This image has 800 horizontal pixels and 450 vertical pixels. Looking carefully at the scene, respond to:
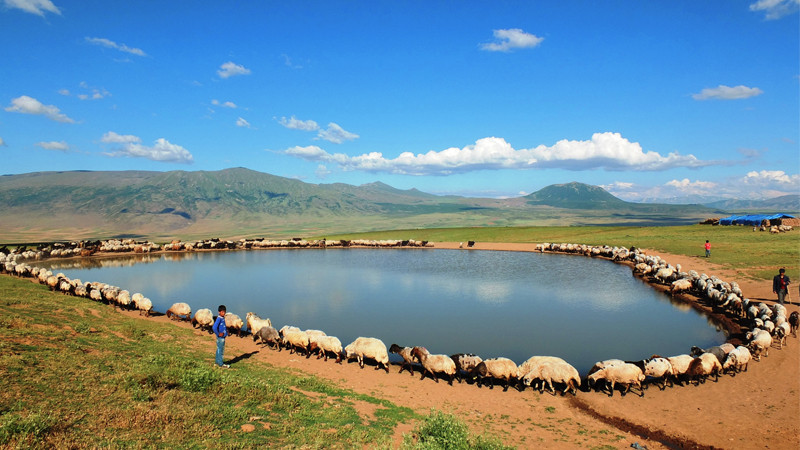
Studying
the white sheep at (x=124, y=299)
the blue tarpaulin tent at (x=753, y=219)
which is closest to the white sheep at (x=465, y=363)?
the white sheep at (x=124, y=299)

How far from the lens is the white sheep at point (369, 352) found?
15.5 m

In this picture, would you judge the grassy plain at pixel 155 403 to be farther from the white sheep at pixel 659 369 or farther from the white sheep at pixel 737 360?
the white sheep at pixel 737 360

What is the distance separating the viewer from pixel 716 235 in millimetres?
48969

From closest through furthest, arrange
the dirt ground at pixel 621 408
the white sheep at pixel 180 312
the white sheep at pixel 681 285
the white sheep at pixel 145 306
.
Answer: the dirt ground at pixel 621 408 → the white sheep at pixel 180 312 → the white sheep at pixel 145 306 → the white sheep at pixel 681 285

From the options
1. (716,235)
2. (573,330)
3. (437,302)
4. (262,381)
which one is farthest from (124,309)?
(716,235)

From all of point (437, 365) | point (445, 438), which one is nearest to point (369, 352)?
point (437, 365)

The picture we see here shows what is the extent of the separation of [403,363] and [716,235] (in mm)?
50312

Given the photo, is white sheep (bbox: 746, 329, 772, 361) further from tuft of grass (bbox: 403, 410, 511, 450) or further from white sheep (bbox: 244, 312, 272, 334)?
white sheep (bbox: 244, 312, 272, 334)

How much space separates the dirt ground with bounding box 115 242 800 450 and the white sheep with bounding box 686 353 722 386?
29cm

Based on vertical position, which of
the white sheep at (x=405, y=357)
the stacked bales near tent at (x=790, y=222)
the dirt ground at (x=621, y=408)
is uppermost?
the stacked bales near tent at (x=790, y=222)

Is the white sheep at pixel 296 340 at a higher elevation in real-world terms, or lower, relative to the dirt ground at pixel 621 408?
higher

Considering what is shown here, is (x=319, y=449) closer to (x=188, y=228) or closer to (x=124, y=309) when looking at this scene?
(x=124, y=309)

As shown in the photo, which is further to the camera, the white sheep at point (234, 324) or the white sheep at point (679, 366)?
the white sheep at point (234, 324)

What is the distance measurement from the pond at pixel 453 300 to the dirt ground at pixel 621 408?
2.63 m
